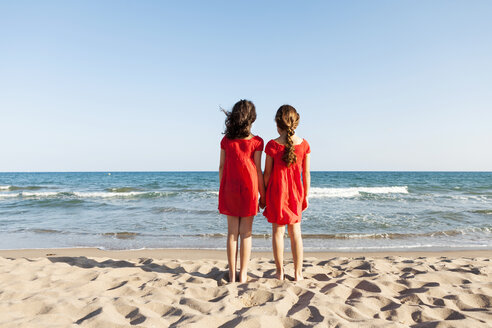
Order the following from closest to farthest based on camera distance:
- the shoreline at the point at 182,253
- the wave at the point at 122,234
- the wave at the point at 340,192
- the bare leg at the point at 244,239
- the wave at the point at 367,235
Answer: the bare leg at the point at 244,239, the shoreline at the point at 182,253, the wave at the point at 367,235, the wave at the point at 122,234, the wave at the point at 340,192

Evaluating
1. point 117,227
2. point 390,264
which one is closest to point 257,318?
point 390,264

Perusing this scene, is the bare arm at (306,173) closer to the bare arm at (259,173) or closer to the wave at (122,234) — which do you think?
the bare arm at (259,173)

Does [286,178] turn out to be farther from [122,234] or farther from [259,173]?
[122,234]

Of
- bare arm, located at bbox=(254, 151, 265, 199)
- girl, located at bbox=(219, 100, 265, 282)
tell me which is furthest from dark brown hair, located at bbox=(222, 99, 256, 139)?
bare arm, located at bbox=(254, 151, 265, 199)

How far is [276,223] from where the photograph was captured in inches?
134

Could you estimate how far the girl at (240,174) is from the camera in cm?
327

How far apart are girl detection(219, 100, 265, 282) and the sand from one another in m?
0.59

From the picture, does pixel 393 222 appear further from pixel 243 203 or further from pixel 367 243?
pixel 243 203

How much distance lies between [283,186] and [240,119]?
2.84 ft

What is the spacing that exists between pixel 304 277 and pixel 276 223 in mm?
873

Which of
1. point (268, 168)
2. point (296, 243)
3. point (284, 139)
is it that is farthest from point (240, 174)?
point (296, 243)

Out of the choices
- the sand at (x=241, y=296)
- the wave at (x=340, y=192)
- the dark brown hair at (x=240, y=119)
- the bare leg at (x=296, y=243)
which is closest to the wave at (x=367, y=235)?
the sand at (x=241, y=296)

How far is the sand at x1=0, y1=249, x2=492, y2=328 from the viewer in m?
2.29

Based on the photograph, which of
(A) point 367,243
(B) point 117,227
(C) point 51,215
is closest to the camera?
(A) point 367,243
